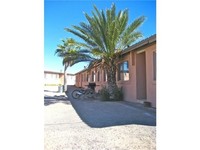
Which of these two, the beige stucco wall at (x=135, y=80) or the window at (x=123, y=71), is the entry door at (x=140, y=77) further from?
the window at (x=123, y=71)

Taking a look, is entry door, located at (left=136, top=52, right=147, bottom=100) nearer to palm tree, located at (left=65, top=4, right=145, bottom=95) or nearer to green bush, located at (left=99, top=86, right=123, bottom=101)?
palm tree, located at (left=65, top=4, right=145, bottom=95)

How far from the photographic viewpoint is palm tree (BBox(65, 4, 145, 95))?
12.4 meters

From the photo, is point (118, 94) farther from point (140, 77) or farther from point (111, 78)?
point (140, 77)

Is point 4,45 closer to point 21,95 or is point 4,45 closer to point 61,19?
point 21,95

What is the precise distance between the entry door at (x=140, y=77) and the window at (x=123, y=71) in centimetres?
139

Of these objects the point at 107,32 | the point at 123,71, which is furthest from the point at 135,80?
the point at 107,32

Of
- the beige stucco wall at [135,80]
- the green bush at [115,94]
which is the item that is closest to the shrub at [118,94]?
the green bush at [115,94]

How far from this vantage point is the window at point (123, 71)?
13.3 meters

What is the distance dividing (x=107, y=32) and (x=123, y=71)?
8.94 ft

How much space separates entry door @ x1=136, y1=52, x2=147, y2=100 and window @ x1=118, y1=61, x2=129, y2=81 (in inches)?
54.6

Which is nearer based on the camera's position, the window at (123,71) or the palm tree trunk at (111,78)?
the window at (123,71)

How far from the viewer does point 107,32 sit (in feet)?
40.6
